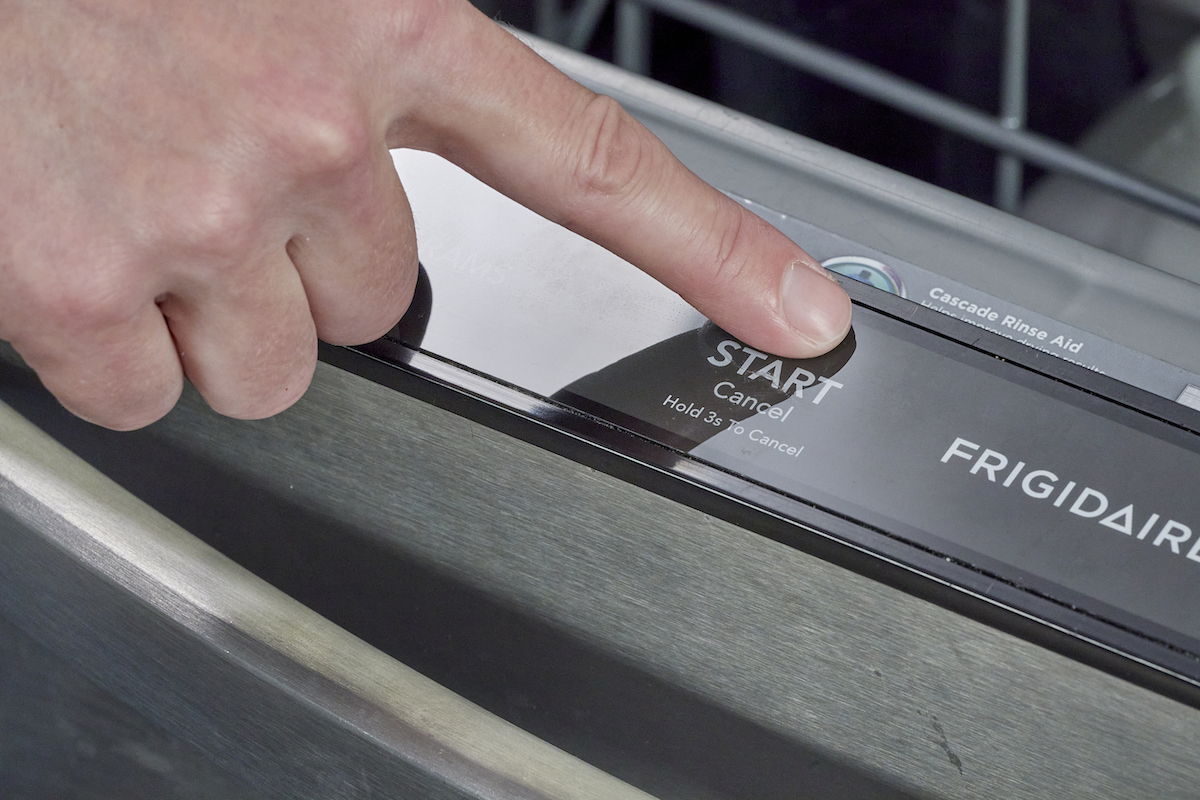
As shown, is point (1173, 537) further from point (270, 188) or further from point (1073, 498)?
point (270, 188)

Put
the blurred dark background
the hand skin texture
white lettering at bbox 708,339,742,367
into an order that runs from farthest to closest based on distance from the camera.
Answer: the blurred dark background → white lettering at bbox 708,339,742,367 → the hand skin texture

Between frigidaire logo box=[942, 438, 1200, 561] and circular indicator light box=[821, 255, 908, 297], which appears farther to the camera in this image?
circular indicator light box=[821, 255, 908, 297]

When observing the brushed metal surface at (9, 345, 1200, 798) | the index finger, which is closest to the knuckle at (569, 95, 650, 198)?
the index finger

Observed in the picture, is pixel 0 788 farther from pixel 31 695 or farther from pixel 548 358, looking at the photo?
pixel 548 358

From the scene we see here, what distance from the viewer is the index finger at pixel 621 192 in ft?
1.49

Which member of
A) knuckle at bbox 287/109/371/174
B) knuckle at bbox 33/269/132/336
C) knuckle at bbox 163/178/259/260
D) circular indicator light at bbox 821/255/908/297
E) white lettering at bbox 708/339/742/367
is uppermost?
circular indicator light at bbox 821/255/908/297

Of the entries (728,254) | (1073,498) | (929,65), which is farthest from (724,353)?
(929,65)

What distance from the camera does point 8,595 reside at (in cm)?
48

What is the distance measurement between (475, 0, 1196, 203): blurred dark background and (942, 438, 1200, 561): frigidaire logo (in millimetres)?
1042

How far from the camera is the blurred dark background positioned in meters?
1.43

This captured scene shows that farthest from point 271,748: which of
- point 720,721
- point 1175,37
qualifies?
point 1175,37

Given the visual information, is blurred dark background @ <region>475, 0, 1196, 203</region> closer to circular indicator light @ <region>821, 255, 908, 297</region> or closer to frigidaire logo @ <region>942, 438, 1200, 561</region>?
circular indicator light @ <region>821, 255, 908, 297</region>

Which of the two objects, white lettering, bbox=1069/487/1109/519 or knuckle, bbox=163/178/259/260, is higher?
white lettering, bbox=1069/487/1109/519

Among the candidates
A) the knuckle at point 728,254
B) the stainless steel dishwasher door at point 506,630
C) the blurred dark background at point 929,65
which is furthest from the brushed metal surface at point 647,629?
the blurred dark background at point 929,65
